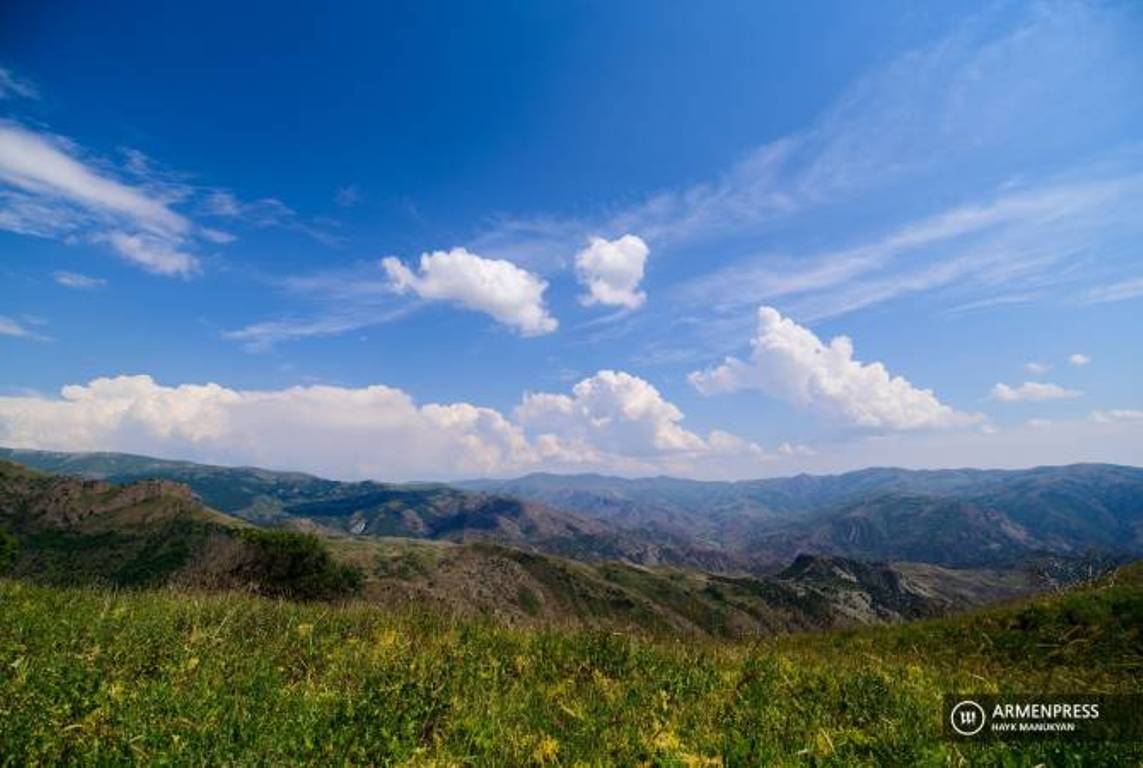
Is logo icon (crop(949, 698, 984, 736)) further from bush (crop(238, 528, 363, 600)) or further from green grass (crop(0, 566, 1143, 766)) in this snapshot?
bush (crop(238, 528, 363, 600))

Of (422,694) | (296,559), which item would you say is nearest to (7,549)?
(296,559)

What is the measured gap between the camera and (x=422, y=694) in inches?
248

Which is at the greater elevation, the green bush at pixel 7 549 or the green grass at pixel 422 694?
the green grass at pixel 422 694

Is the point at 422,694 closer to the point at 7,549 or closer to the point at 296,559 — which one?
the point at 296,559

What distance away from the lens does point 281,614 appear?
9797mm

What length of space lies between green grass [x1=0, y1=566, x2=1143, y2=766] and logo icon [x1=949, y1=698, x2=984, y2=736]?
25cm

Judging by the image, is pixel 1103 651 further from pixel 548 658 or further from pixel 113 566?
pixel 113 566

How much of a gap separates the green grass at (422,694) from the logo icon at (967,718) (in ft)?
0.81

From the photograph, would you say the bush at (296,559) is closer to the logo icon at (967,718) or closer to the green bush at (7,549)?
the green bush at (7,549)

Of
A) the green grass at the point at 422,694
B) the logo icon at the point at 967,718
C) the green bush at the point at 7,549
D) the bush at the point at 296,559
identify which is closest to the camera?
the green grass at the point at 422,694

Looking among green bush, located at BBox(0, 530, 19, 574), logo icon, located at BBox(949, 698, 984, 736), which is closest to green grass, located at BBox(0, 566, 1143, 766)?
logo icon, located at BBox(949, 698, 984, 736)

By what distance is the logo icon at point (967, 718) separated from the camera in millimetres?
6262

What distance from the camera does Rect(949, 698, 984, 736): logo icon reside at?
6.26 metres

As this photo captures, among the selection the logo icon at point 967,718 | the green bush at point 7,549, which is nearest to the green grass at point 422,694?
the logo icon at point 967,718
